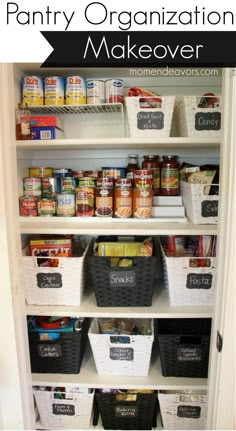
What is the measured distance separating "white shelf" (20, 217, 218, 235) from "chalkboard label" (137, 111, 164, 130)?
389 millimetres

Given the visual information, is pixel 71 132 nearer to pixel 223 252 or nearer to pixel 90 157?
pixel 90 157

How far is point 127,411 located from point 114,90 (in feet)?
4.56

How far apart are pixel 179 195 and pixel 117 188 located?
32 centimetres

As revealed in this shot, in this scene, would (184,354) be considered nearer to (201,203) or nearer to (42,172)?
(201,203)

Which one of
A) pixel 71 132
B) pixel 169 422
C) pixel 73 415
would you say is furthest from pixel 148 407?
pixel 71 132

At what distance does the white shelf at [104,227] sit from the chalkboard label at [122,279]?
0.54 ft

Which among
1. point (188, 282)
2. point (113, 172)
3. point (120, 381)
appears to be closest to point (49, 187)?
point (113, 172)

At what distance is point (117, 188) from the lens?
1.31m

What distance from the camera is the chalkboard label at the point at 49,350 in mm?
1338

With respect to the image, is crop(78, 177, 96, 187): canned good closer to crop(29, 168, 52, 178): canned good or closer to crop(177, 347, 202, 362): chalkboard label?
crop(29, 168, 52, 178): canned good

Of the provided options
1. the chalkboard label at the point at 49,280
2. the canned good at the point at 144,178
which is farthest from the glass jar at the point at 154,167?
the chalkboard label at the point at 49,280

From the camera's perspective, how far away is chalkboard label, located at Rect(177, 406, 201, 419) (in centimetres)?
134

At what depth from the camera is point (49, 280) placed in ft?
4.24

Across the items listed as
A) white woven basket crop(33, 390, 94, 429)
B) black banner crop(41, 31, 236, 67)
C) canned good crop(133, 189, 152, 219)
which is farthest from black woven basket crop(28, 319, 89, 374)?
black banner crop(41, 31, 236, 67)
